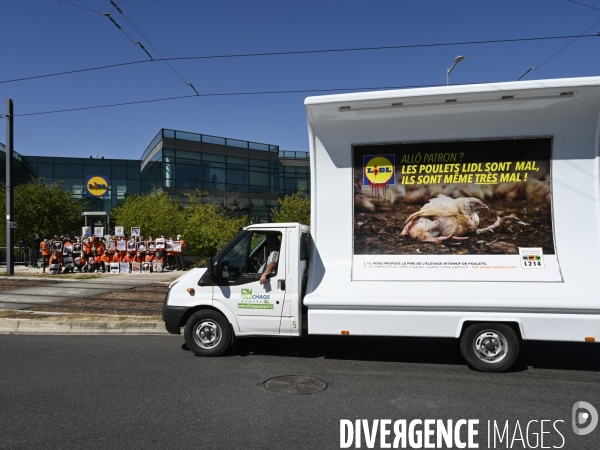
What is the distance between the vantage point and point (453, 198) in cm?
716

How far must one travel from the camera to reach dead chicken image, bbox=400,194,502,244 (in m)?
7.06

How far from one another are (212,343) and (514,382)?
4062 millimetres

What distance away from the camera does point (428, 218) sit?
23.5 feet

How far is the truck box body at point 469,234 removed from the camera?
6551 millimetres

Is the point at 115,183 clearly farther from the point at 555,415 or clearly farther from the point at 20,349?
the point at 555,415

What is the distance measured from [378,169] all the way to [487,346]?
2.75 m

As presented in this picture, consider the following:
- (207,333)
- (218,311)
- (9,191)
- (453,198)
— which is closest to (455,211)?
(453,198)

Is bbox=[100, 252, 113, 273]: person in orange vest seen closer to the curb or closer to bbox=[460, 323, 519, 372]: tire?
the curb

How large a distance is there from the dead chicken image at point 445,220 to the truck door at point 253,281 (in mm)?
1832

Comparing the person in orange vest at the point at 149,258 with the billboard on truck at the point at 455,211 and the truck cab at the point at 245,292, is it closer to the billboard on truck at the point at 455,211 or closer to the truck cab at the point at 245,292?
the truck cab at the point at 245,292

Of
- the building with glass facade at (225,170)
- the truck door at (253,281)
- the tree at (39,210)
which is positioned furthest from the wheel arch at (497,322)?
the building with glass facade at (225,170)

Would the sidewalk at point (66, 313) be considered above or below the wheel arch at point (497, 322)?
below

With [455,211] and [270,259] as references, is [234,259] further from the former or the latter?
[455,211]

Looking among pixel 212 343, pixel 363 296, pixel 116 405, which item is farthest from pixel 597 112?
pixel 116 405
